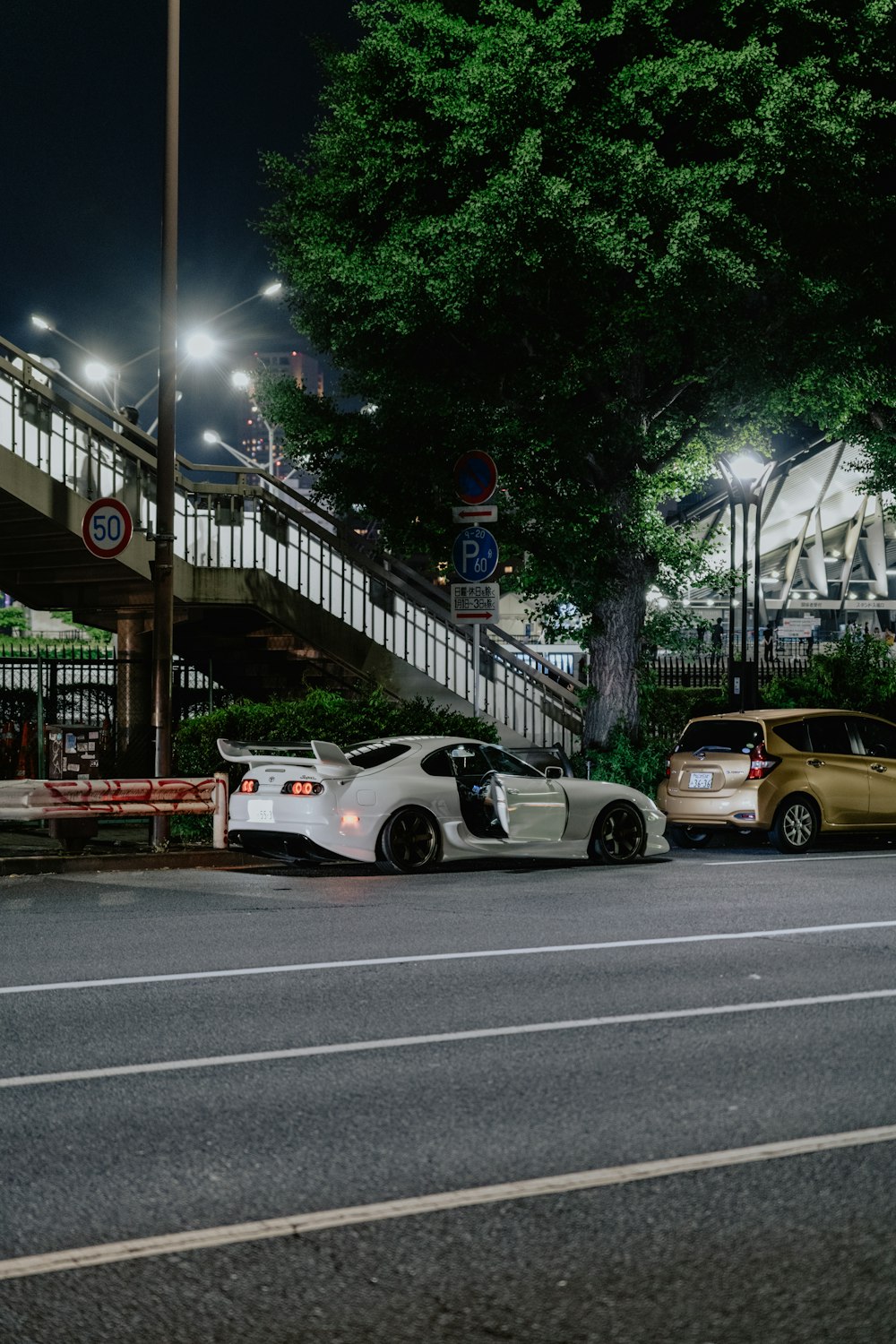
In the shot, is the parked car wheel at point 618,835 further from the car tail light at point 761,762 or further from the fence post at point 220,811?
the fence post at point 220,811

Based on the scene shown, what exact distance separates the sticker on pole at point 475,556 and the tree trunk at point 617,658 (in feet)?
14.8

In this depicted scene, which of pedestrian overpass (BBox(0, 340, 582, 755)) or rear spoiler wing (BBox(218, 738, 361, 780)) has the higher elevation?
pedestrian overpass (BBox(0, 340, 582, 755))

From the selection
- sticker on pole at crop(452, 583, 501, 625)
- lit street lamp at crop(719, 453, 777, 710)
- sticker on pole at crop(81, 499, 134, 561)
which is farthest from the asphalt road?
lit street lamp at crop(719, 453, 777, 710)

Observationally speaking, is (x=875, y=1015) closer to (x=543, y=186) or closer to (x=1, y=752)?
(x=543, y=186)

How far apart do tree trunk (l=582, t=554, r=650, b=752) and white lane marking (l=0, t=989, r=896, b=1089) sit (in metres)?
13.5

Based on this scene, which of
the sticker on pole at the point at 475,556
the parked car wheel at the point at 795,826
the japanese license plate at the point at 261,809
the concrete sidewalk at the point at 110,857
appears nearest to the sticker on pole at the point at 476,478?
the sticker on pole at the point at 475,556

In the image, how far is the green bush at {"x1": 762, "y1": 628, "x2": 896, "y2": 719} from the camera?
83.5 ft

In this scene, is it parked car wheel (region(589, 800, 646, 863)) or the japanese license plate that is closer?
the japanese license plate

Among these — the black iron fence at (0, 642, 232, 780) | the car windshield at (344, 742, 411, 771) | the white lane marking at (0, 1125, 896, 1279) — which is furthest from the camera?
the black iron fence at (0, 642, 232, 780)

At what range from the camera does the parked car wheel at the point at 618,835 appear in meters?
15.5

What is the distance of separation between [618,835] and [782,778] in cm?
224

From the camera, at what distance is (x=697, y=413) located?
21312 millimetres

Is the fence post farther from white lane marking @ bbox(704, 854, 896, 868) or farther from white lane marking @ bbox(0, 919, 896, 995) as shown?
white lane marking @ bbox(0, 919, 896, 995)

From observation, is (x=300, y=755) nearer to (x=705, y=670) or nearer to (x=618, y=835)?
(x=618, y=835)
